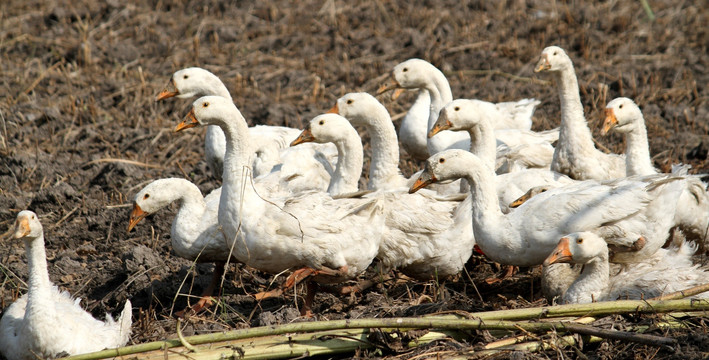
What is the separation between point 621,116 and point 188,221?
12.6 feet

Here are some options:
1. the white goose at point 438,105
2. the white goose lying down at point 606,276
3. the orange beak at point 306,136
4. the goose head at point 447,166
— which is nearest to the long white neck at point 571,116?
the white goose at point 438,105

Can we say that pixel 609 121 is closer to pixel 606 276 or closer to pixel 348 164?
pixel 606 276

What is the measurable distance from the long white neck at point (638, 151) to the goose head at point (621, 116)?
0.05 meters

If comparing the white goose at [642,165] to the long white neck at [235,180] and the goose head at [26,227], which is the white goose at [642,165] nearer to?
the long white neck at [235,180]

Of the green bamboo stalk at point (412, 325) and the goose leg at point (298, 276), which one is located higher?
the green bamboo stalk at point (412, 325)

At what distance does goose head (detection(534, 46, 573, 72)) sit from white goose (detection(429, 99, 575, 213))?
793 mm

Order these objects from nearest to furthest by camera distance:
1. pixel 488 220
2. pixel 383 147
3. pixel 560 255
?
pixel 560 255 → pixel 488 220 → pixel 383 147

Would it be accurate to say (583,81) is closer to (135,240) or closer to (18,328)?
(135,240)

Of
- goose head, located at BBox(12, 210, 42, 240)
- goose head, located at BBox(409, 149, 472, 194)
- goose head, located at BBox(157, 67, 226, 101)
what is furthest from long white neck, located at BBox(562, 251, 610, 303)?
goose head, located at BBox(157, 67, 226, 101)

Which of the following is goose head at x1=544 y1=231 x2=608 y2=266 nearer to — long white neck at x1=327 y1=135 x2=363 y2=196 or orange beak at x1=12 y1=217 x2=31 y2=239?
long white neck at x1=327 y1=135 x2=363 y2=196

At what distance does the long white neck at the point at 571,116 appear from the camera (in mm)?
8180

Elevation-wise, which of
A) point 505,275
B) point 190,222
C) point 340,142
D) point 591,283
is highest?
point 340,142

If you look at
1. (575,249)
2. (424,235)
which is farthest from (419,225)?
(575,249)

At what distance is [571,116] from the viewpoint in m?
8.25
